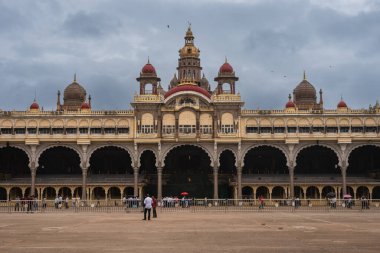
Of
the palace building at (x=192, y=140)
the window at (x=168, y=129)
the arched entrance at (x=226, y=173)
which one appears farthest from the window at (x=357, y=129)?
the window at (x=168, y=129)

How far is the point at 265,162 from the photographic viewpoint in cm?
7625

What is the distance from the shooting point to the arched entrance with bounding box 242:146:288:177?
75.2 meters

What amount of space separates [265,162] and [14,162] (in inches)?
1371

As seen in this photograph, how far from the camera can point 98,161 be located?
7706cm

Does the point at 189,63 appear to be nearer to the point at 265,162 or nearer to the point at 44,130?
the point at 265,162

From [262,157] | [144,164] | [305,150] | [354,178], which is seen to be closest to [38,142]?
[144,164]

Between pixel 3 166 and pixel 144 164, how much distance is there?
19565 mm

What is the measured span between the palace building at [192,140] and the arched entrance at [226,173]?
140 millimetres

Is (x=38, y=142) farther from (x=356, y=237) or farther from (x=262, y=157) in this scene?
(x=356, y=237)

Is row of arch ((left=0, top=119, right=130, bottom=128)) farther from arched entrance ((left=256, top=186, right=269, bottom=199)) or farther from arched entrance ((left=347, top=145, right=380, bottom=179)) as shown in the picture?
arched entrance ((left=347, top=145, right=380, bottom=179))

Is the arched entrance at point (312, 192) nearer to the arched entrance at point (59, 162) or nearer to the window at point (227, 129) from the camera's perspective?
the window at point (227, 129)

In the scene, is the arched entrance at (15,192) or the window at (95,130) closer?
the window at (95,130)

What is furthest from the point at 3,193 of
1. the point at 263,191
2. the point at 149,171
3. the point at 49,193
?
the point at 263,191

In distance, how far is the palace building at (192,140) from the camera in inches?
2699
